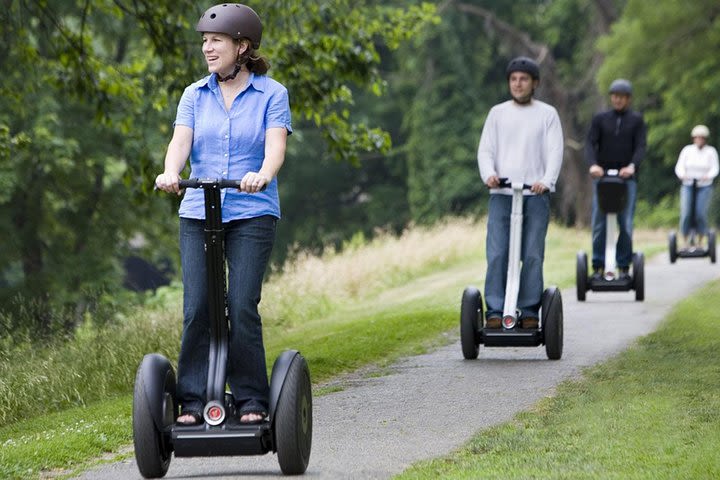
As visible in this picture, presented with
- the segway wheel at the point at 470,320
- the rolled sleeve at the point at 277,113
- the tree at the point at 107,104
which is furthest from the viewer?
the tree at the point at 107,104

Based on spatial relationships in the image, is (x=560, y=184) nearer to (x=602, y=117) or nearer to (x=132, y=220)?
(x=132, y=220)

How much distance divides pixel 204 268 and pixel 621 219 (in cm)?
924

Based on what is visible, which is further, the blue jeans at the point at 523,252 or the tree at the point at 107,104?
the tree at the point at 107,104

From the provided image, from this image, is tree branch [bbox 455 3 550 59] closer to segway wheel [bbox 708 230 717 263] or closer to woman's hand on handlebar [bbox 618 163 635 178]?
segway wheel [bbox 708 230 717 263]

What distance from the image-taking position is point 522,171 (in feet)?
33.6

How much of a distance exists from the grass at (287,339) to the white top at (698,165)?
7.32 feet

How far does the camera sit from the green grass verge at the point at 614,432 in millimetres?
5984

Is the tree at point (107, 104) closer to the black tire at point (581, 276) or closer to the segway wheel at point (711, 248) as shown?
the black tire at point (581, 276)

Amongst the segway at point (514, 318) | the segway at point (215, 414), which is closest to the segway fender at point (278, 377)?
the segway at point (215, 414)

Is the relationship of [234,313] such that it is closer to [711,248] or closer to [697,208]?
[711,248]

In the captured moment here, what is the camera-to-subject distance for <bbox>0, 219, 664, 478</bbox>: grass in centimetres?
784

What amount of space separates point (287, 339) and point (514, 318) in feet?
14.1

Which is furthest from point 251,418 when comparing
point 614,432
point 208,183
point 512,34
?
point 512,34

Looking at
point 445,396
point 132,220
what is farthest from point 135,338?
point 132,220
